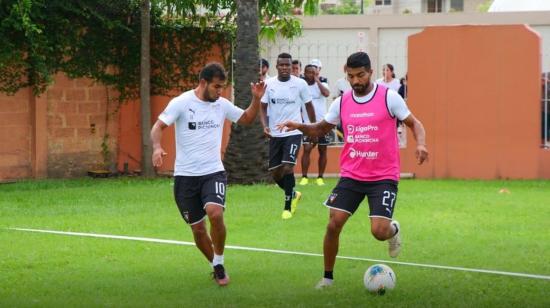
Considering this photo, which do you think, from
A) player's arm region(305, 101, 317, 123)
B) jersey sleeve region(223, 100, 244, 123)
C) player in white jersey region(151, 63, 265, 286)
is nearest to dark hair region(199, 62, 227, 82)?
player in white jersey region(151, 63, 265, 286)

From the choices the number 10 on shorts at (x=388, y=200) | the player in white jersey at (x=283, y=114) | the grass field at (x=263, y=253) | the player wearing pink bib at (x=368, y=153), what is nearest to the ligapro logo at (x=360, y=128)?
the player wearing pink bib at (x=368, y=153)

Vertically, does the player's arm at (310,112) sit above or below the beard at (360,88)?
below

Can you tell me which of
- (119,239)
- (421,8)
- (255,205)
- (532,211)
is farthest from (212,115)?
(421,8)

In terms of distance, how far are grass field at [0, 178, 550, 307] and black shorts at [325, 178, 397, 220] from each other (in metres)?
0.66

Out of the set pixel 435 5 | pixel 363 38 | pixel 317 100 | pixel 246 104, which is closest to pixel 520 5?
pixel 363 38

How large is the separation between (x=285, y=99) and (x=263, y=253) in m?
4.06

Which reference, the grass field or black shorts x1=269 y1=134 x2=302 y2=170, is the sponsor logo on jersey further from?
black shorts x1=269 y1=134 x2=302 y2=170

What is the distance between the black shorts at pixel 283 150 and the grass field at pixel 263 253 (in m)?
0.70

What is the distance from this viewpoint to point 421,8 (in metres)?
65.2

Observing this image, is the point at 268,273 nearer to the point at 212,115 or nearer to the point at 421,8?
the point at 212,115

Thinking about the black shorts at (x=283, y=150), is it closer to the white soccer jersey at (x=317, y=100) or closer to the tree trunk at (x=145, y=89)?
the white soccer jersey at (x=317, y=100)

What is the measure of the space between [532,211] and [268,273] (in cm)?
616

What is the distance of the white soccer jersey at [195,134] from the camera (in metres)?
9.47

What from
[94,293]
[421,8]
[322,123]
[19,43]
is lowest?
[94,293]
